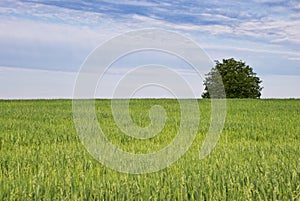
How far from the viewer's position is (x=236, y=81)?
5612 cm

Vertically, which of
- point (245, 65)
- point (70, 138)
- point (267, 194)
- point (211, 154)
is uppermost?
point (245, 65)

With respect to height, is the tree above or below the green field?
above

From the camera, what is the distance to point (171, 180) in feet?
16.3

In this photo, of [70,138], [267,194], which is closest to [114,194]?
[267,194]

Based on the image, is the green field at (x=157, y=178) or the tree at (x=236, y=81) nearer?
the green field at (x=157, y=178)

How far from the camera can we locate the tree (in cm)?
5562

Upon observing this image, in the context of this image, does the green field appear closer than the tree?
Yes

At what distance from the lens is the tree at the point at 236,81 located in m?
55.6

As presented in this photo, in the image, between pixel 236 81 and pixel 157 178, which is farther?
pixel 236 81

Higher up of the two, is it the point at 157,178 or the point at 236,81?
the point at 236,81

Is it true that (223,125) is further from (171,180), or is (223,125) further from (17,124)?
(171,180)

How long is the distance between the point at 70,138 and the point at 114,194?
5722 mm

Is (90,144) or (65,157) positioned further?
(90,144)

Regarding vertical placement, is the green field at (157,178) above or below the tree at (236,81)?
below
